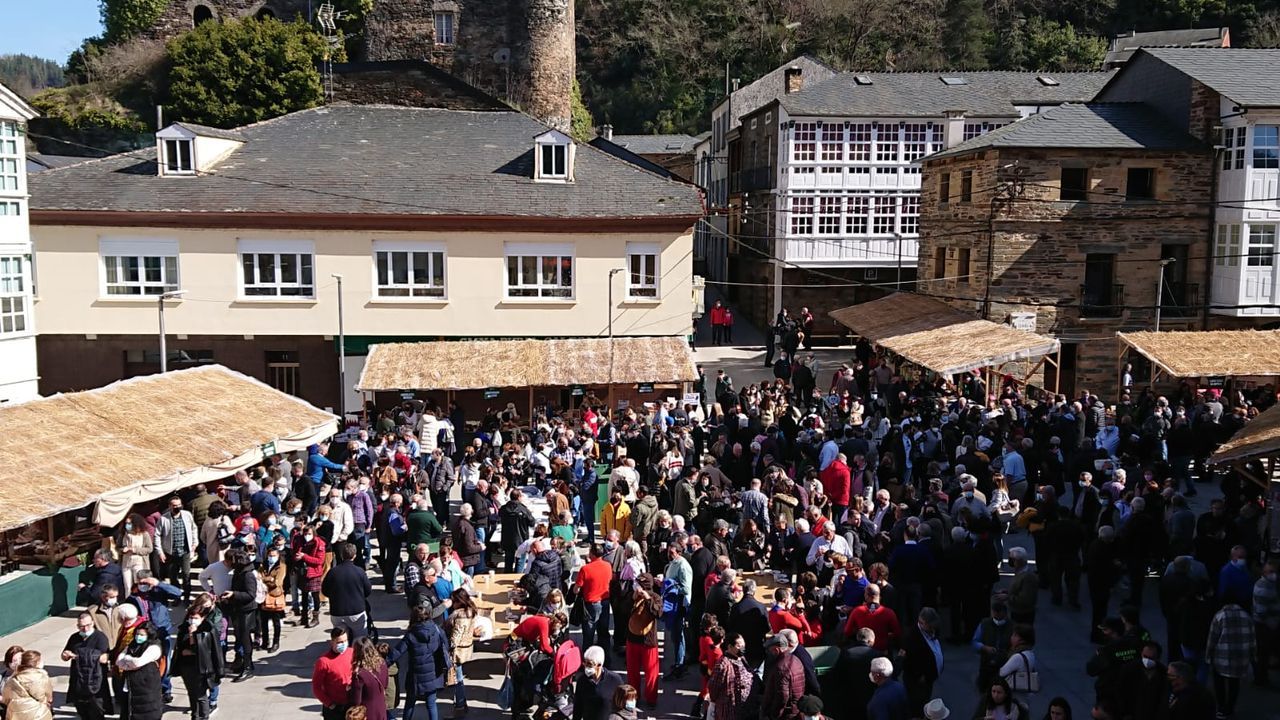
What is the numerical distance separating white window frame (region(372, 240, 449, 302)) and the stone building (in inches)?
590

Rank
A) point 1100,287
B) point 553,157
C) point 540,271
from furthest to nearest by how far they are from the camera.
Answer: point 1100,287
point 553,157
point 540,271

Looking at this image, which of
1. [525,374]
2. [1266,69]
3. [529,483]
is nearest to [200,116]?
[525,374]

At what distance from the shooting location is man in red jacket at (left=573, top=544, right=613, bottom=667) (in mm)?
11781

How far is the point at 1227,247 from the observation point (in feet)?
98.6

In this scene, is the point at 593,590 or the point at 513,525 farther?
the point at 513,525

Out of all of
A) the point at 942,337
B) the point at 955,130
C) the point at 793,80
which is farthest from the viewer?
the point at 793,80

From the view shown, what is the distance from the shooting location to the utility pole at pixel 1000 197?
29.3 m

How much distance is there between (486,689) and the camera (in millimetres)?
11797

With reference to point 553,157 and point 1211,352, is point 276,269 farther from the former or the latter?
point 1211,352

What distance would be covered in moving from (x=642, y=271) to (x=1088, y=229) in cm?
1291

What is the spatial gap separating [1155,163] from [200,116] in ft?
122

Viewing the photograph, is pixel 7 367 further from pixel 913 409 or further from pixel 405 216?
pixel 913 409

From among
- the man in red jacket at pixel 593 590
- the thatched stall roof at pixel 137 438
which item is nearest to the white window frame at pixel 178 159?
the thatched stall roof at pixel 137 438

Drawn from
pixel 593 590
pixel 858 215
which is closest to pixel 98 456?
pixel 593 590
